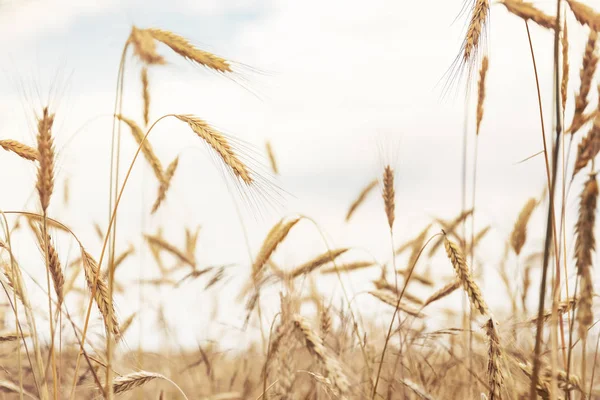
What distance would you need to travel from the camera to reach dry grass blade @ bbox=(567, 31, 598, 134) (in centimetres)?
180

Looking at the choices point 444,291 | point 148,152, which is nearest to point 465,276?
point 444,291

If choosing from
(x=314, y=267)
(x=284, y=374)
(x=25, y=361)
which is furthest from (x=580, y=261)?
(x=25, y=361)

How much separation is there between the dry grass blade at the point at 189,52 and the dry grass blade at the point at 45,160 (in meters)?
0.45

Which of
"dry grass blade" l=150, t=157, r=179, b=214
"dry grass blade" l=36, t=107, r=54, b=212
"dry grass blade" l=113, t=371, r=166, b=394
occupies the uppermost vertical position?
"dry grass blade" l=150, t=157, r=179, b=214

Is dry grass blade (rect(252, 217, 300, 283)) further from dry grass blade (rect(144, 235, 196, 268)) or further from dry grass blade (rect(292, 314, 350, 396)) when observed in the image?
dry grass blade (rect(144, 235, 196, 268))

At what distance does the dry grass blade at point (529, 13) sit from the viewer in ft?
6.31

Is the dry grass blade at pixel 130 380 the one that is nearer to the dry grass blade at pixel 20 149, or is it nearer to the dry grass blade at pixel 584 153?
the dry grass blade at pixel 20 149

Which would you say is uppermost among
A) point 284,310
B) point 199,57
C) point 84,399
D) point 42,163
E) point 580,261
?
point 199,57

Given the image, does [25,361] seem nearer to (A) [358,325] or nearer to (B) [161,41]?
(A) [358,325]

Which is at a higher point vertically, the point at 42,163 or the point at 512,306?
the point at 42,163

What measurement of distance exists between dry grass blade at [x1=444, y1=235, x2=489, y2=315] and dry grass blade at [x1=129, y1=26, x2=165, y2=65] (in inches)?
41.2

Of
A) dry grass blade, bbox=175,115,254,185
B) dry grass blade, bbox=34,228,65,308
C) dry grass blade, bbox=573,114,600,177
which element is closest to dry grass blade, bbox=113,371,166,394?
dry grass blade, bbox=34,228,65,308

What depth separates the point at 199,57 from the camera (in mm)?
1933

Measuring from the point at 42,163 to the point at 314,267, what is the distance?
4.80ft
